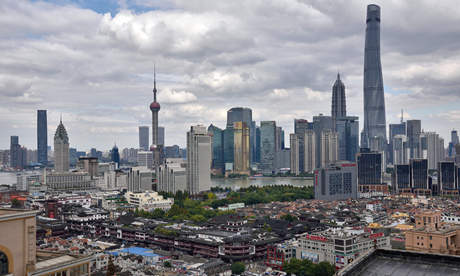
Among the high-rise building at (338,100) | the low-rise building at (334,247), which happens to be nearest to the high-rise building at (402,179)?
the low-rise building at (334,247)

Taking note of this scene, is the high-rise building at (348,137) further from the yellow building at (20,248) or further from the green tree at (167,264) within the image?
the yellow building at (20,248)

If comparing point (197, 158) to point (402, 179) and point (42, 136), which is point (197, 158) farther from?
point (42, 136)

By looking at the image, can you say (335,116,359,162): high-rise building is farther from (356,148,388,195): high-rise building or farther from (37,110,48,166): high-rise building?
(37,110,48,166): high-rise building

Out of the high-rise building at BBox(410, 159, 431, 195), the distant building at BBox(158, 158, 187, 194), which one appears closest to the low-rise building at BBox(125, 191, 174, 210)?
the distant building at BBox(158, 158, 187, 194)

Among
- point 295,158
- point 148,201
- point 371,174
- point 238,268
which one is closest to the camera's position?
point 238,268

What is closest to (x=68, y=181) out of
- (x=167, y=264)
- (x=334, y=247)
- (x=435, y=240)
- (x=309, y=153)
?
(x=167, y=264)

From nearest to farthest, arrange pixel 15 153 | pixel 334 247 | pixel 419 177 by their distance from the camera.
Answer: pixel 334 247 < pixel 419 177 < pixel 15 153

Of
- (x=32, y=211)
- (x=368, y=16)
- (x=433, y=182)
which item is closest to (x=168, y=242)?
(x=32, y=211)
